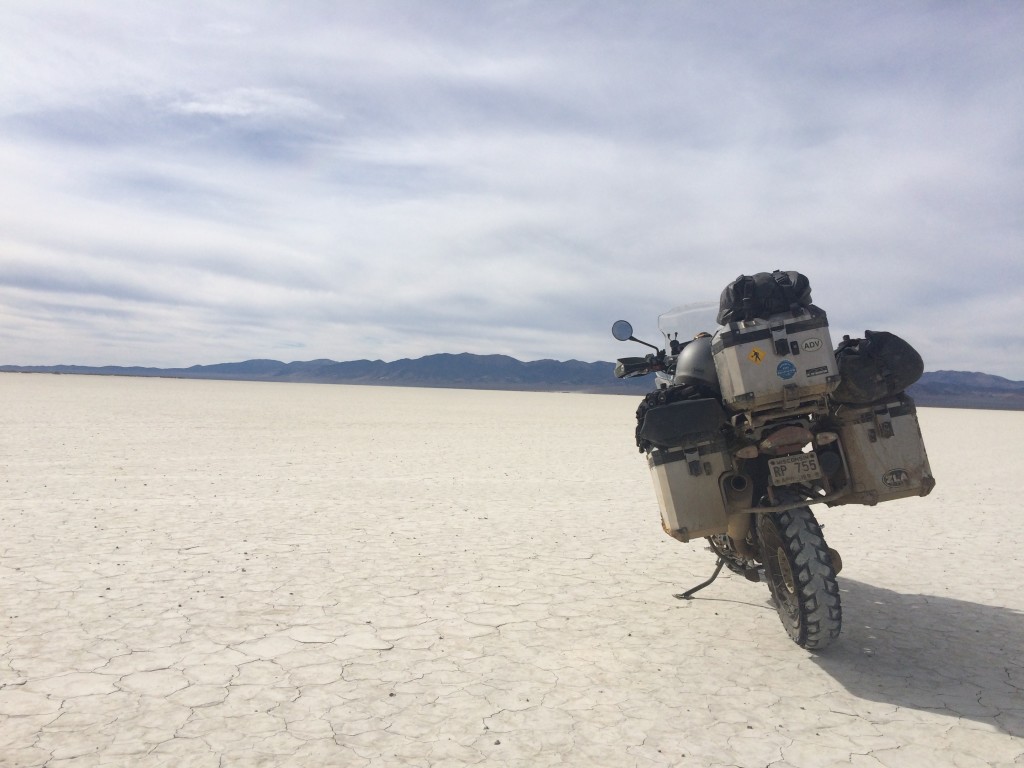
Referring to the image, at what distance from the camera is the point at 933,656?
172 inches

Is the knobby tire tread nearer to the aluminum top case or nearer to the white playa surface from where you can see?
the white playa surface

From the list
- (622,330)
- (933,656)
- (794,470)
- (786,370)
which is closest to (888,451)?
(794,470)

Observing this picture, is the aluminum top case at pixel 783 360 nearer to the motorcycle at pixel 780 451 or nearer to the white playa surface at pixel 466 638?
the motorcycle at pixel 780 451

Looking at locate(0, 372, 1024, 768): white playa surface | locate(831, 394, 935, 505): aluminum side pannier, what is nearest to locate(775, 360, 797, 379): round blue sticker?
locate(831, 394, 935, 505): aluminum side pannier

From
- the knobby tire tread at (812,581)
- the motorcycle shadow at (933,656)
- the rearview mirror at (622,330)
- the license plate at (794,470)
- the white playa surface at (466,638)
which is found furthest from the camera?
the rearview mirror at (622,330)

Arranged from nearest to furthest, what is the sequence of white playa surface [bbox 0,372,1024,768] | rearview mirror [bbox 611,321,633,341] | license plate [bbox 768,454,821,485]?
white playa surface [bbox 0,372,1024,768] → license plate [bbox 768,454,821,485] → rearview mirror [bbox 611,321,633,341]

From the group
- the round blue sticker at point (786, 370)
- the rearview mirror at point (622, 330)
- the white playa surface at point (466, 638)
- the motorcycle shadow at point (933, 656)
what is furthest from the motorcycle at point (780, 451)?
the rearview mirror at point (622, 330)

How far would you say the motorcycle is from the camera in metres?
4.05

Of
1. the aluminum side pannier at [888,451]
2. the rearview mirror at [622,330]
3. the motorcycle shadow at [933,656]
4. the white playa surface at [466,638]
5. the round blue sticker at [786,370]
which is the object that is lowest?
the motorcycle shadow at [933,656]

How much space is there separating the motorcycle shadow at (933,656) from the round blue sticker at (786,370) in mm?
1782

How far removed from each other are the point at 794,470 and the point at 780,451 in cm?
14

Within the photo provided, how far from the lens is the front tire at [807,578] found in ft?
13.2

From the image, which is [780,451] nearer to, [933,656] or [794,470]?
[794,470]

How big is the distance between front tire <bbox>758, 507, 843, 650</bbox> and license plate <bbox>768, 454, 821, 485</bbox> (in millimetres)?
192
